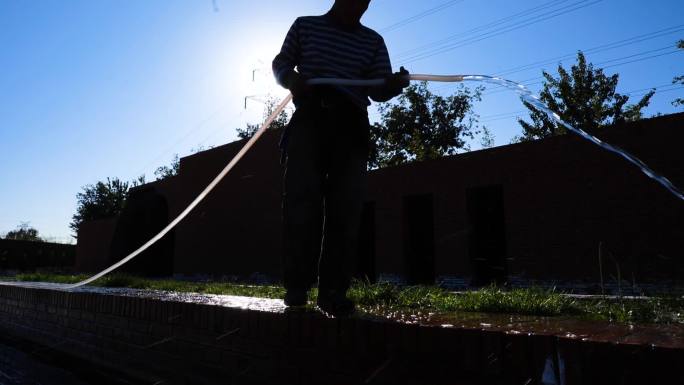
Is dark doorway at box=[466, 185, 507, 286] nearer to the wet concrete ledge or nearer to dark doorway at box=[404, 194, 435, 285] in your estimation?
dark doorway at box=[404, 194, 435, 285]

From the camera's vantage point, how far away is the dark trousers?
8.35 feet

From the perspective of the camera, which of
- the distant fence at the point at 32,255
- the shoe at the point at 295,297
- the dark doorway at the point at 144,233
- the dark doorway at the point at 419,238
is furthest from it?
the distant fence at the point at 32,255

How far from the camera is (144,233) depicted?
25641 mm

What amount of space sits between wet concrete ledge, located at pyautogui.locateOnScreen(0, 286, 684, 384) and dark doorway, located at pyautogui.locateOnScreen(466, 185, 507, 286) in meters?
15.0

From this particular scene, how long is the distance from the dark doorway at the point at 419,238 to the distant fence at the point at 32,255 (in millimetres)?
29486

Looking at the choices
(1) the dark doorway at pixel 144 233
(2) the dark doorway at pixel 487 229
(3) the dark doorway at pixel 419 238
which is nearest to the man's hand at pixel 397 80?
(2) the dark doorway at pixel 487 229

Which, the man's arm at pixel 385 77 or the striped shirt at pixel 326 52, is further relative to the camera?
the striped shirt at pixel 326 52

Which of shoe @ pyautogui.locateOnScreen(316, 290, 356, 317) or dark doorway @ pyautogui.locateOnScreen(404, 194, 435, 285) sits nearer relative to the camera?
shoe @ pyautogui.locateOnScreen(316, 290, 356, 317)

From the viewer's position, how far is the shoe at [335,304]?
2.32 m

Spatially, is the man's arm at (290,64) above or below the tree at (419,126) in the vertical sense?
below

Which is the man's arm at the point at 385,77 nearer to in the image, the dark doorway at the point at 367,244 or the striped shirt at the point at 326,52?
the striped shirt at the point at 326,52

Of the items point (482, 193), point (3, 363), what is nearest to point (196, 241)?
point (482, 193)

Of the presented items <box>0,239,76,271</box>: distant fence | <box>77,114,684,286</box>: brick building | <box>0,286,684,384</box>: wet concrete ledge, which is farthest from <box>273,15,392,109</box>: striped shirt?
<box>0,239,76,271</box>: distant fence

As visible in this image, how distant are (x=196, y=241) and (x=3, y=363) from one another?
23.5 metres
